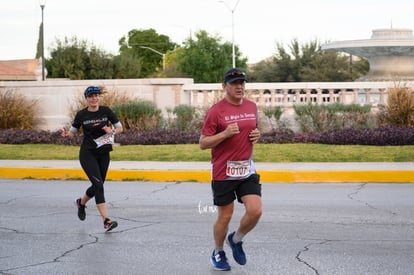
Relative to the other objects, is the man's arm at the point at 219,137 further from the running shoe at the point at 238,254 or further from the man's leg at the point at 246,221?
the running shoe at the point at 238,254

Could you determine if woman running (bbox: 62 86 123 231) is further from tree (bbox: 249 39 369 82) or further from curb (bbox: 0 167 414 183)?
tree (bbox: 249 39 369 82)

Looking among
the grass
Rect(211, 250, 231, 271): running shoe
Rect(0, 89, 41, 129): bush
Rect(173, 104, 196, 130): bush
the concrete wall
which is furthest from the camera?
the concrete wall

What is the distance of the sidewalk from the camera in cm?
1525

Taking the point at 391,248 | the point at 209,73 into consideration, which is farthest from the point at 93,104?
the point at 209,73

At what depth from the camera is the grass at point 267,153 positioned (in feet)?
57.7

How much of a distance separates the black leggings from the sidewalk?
18.5ft

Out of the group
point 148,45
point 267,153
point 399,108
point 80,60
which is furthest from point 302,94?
point 148,45

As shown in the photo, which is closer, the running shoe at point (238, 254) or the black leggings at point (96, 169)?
the running shoe at point (238, 254)

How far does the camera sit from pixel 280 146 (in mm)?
19438

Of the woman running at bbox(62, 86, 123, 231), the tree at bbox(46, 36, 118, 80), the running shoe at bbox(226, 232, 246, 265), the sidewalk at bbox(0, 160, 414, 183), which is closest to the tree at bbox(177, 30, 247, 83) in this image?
the tree at bbox(46, 36, 118, 80)

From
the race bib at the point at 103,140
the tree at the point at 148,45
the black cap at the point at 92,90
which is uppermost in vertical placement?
the tree at the point at 148,45

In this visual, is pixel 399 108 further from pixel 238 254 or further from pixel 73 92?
pixel 238 254

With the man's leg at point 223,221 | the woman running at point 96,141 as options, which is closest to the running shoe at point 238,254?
the man's leg at point 223,221

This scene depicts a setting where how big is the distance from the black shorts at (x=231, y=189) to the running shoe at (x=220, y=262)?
48 cm
